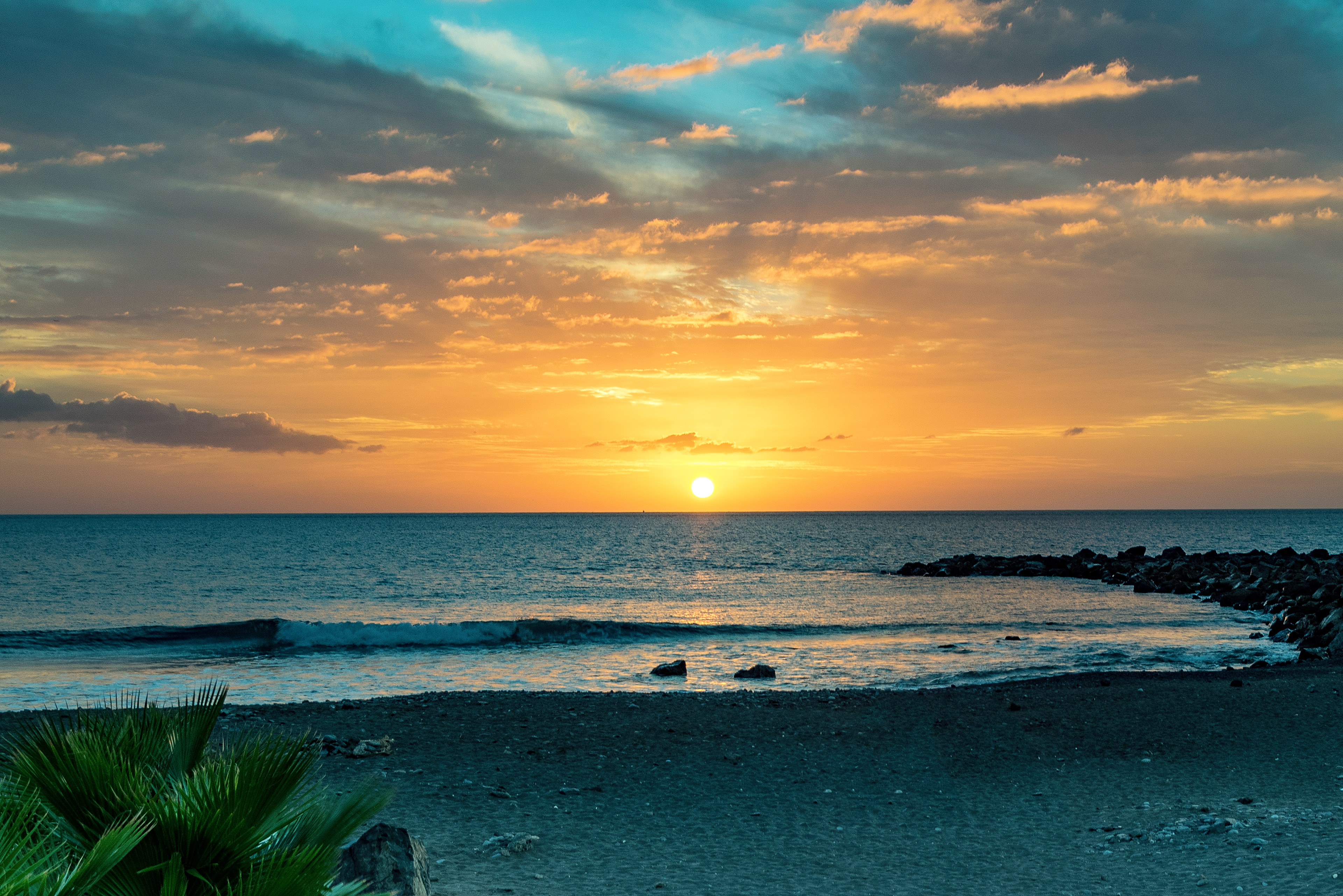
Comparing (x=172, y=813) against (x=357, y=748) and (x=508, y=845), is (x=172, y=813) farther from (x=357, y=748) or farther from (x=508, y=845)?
(x=357, y=748)

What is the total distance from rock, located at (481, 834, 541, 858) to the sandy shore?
135mm

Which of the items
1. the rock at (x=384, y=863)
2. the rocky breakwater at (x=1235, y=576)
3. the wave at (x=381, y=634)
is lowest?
the wave at (x=381, y=634)

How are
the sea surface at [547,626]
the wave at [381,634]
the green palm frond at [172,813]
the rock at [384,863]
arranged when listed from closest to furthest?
the green palm frond at [172,813] → the rock at [384,863] → the sea surface at [547,626] → the wave at [381,634]

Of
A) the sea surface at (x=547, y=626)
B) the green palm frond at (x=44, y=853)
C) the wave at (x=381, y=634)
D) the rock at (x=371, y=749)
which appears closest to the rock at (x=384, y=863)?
the green palm frond at (x=44, y=853)

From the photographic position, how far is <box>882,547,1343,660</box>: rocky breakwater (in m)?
27.3

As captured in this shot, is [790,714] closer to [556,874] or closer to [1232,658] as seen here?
[556,874]

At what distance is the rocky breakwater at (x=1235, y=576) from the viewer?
27.3 meters

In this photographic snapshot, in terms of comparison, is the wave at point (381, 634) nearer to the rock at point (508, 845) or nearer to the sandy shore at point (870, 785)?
the sandy shore at point (870, 785)

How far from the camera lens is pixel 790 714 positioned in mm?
15727

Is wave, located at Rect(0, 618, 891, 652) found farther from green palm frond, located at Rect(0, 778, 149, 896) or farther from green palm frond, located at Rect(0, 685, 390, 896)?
green palm frond, located at Rect(0, 778, 149, 896)

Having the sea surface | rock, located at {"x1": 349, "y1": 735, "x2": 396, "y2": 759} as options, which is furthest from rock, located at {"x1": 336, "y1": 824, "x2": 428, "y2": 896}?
the sea surface

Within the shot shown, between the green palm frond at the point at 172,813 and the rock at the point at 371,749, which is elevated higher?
the green palm frond at the point at 172,813

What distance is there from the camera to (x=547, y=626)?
32438mm

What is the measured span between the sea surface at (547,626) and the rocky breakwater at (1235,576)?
1.19 meters
